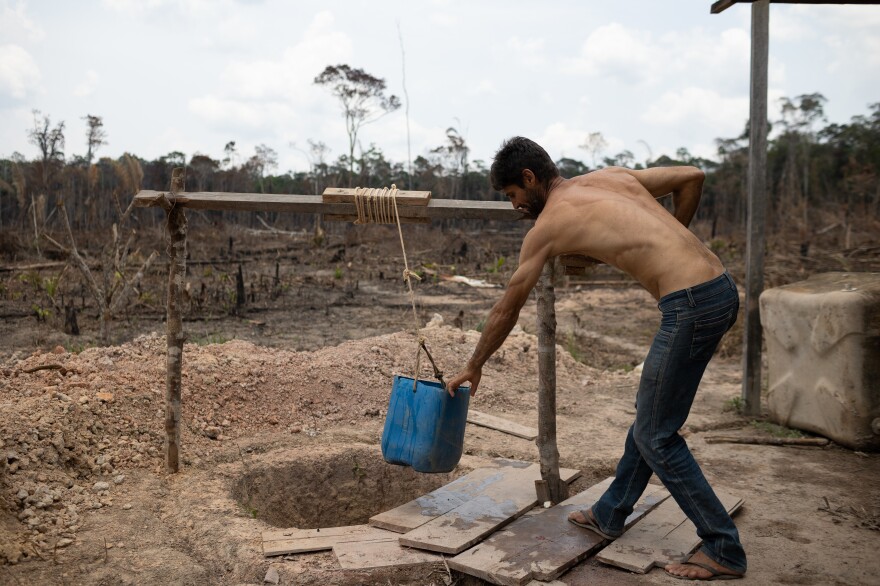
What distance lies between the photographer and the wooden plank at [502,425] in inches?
210

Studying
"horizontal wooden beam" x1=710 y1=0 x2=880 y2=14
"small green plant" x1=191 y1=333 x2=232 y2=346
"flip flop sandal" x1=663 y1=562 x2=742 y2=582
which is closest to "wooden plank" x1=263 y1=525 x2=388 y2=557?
"flip flop sandal" x1=663 y1=562 x2=742 y2=582

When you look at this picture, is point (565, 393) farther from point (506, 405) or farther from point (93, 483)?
point (93, 483)

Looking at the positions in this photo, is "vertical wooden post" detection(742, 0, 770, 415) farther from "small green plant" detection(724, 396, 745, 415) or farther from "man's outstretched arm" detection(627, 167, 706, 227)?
"man's outstretched arm" detection(627, 167, 706, 227)

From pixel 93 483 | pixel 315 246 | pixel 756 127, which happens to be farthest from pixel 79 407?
pixel 315 246

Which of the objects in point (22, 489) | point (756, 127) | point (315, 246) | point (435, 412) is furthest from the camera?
point (315, 246)

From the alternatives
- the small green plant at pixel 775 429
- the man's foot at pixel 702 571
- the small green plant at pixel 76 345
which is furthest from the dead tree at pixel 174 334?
the small green plant at pixel 775 429

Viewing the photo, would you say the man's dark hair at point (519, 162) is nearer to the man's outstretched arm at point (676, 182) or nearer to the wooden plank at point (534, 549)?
the man's outstretched arm at point (676, 182)

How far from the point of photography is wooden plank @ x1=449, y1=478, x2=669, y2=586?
9.71ft

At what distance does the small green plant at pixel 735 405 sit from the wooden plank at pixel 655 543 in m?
2.54

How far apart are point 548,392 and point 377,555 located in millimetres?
1236

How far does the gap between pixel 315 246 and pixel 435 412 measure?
17.2 meters

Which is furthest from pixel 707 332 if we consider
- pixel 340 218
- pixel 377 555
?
pixel 340 218

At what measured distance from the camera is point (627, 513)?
329 centimetres

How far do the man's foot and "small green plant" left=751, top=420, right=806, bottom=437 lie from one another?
271cm
